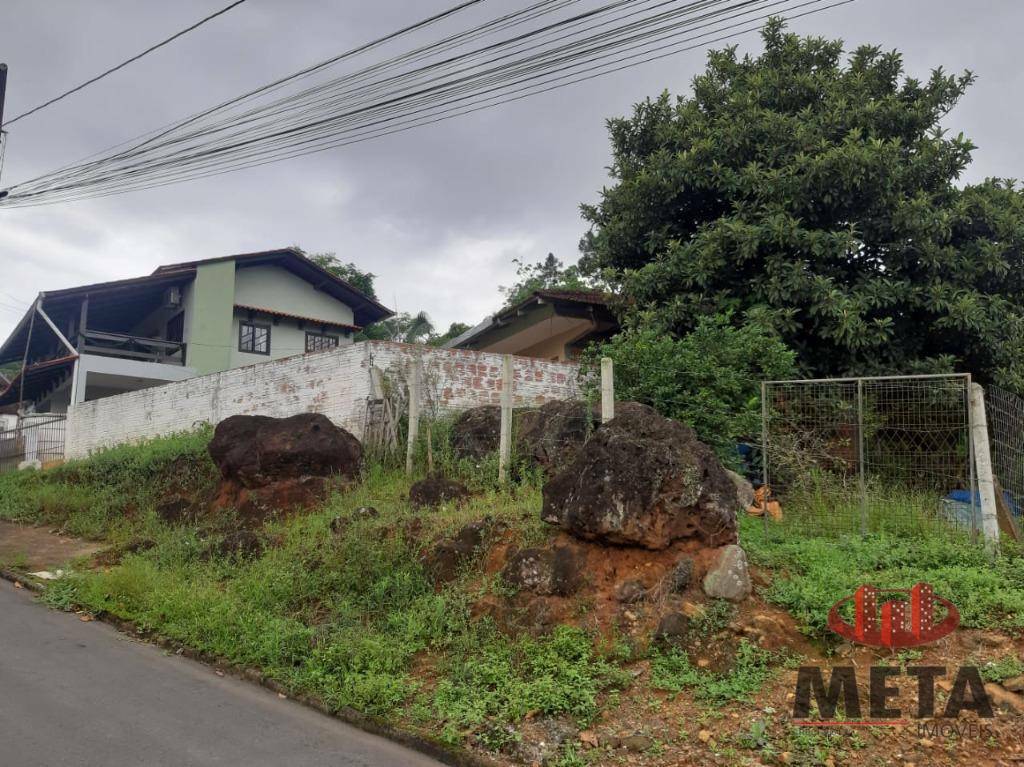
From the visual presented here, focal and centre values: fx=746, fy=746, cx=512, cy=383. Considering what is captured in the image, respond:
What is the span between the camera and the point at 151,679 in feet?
17.2

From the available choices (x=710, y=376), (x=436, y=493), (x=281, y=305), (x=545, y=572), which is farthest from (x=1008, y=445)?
(x=281, y=305)

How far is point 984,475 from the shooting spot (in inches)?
246

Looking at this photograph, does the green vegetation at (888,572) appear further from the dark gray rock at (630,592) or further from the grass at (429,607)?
the dark gray rock at (630,592)

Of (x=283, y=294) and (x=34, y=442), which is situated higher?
(x=283, y=294)

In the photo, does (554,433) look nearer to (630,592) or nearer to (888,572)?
(630,592)

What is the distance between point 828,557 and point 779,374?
12.6 ft

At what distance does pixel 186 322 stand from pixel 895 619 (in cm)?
1998

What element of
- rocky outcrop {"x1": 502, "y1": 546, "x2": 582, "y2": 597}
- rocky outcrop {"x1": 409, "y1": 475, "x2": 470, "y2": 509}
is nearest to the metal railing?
rocky outcrop {"x1": 409, "y1": 475, "x2": 470, "y2": 509}

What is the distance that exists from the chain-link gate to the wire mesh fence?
602 millimetres

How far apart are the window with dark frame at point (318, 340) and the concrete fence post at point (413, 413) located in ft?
44.5

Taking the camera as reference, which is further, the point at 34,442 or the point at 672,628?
the point at 34,442

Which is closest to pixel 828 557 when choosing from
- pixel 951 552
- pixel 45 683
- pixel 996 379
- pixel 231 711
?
pixel 951 552

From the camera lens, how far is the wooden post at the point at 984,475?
6.04 meters

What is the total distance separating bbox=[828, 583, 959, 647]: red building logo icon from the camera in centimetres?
462
